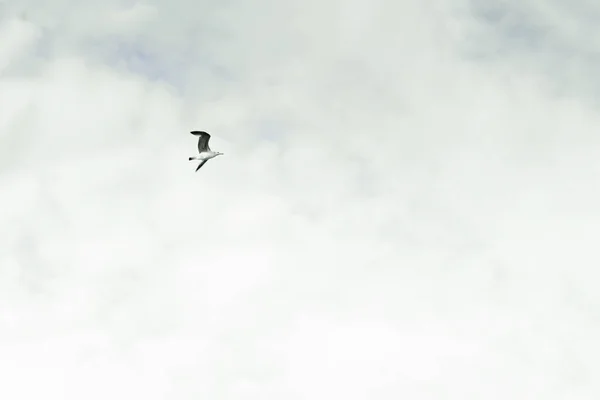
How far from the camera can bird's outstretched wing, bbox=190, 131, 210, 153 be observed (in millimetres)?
182850

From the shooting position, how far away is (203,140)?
186750 mm

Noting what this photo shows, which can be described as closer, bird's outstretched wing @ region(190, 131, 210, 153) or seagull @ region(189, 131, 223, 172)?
bird's outstretched wing @ region(190, 131, 210, 153)

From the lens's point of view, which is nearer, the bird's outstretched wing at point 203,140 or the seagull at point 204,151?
the bird's outstretched wing at point 203,140

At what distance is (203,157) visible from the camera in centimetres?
18750

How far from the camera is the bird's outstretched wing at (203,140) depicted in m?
183
